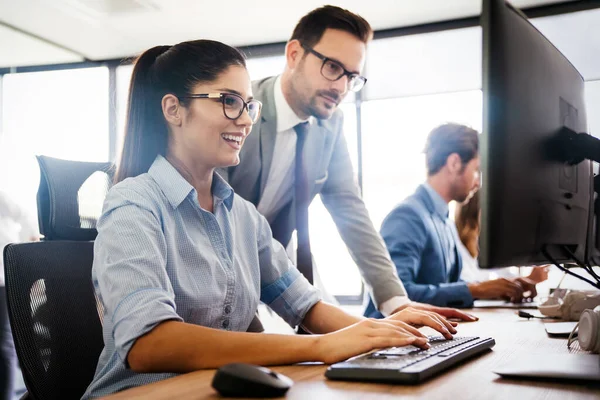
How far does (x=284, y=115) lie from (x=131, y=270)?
122 centimetres

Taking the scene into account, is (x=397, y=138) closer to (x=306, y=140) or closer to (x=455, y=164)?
(x=455, y=164)

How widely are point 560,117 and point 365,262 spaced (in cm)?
114

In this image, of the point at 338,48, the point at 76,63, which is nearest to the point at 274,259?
the point at 338,48

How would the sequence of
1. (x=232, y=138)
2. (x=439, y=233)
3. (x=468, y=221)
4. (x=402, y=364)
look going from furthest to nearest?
(x=468, y=221)
(x=439, y=233)
(x=232, y=138)
(x=402, y=364)

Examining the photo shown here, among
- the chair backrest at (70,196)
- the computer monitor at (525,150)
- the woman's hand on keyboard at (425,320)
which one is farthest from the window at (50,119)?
the computer monitor at (525,150)

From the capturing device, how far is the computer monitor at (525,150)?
32.4 inches

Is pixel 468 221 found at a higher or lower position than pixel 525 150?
lower

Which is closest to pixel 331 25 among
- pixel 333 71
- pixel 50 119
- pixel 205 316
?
pixel 333 71

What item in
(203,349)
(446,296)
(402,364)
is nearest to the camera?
(402,364)

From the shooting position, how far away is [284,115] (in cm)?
213

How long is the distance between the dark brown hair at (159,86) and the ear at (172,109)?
0.01 meters

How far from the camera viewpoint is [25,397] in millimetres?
1237

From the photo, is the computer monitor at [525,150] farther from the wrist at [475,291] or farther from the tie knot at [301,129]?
the wrist at [475,291]

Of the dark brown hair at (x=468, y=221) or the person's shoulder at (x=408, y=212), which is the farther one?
the dark brown hair at (x=468, y=221)
